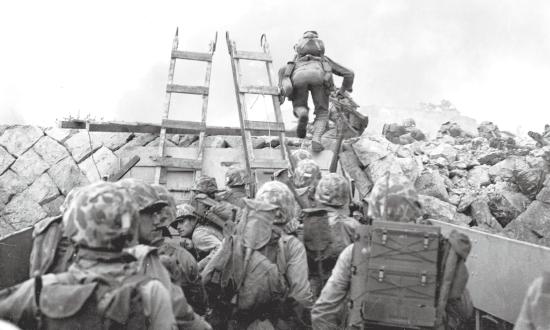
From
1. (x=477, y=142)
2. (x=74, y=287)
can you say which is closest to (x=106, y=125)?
(x=74, y=287)

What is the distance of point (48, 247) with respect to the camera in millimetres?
3273

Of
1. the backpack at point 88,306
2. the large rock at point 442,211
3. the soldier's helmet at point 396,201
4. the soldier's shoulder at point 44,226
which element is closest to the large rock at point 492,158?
the large rock at point 442,211

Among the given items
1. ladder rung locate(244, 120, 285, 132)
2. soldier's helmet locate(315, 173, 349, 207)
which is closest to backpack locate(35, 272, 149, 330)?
soldier's helmet locate(315, 173, 349, 207)

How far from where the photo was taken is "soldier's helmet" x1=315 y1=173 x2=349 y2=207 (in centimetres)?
473

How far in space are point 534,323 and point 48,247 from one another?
2535 millimetres

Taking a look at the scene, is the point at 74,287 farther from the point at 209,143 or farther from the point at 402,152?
the point at 402,152

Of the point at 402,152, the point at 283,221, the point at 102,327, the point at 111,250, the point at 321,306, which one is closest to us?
the point at 102,327

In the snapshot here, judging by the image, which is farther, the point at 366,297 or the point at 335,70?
the point at 335,70

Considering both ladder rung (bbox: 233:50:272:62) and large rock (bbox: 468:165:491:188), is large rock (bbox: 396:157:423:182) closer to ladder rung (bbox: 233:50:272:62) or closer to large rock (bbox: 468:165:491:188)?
large rock (bbox: 468:165:491:188)

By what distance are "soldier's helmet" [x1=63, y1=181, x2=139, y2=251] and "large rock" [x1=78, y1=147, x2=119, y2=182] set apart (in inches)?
223

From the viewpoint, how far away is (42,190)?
783 cm

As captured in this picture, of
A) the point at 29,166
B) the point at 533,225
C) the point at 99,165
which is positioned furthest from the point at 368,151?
the point at 29,166

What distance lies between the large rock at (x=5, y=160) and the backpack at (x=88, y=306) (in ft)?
20.4

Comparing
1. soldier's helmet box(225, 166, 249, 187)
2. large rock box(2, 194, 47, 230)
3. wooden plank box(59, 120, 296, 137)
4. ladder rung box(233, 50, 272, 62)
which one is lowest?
large rock box(2, 194, 47, 230)
